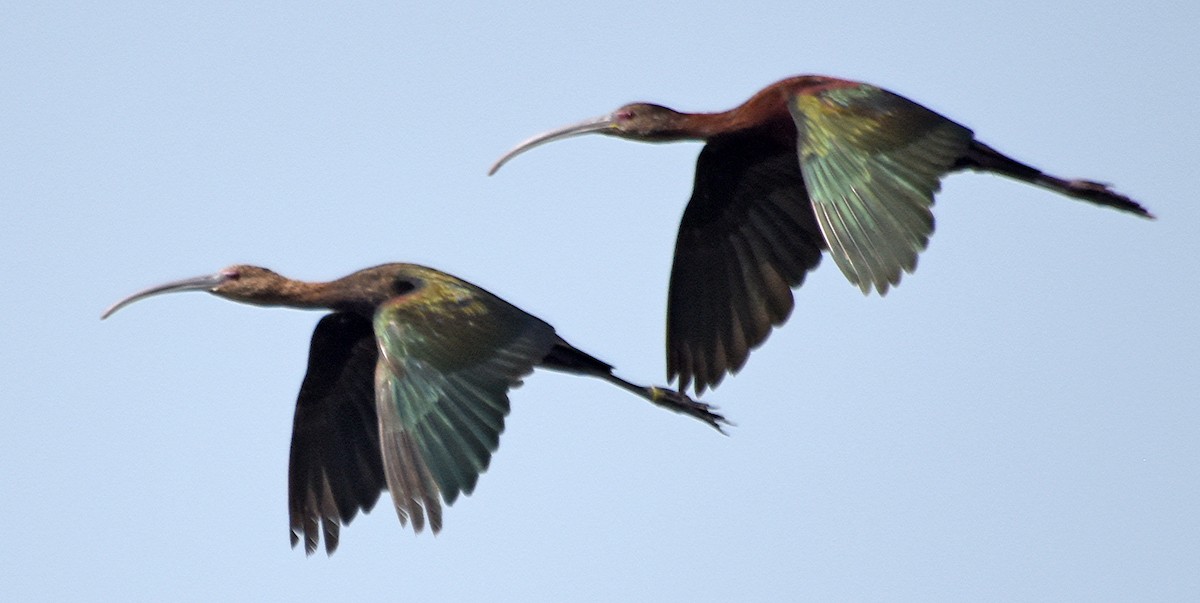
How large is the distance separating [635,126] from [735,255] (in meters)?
1.23

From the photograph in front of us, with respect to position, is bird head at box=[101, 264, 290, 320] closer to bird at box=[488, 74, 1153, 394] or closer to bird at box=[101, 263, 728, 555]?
bird at box=[101, 263, 728, 555]

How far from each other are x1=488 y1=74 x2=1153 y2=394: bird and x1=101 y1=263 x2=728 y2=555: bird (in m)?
0.72

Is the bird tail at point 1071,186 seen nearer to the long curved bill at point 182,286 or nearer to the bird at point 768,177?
the bird at point 768,177

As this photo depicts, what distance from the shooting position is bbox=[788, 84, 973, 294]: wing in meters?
16.5

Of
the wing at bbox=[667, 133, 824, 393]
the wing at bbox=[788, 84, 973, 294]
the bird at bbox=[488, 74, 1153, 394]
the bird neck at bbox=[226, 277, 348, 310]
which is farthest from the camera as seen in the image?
the wing at bbox=[667, 133, 824, 393]

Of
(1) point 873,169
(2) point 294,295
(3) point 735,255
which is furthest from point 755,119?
(2) point 294,295

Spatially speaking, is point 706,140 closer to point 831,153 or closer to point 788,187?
point 788,187

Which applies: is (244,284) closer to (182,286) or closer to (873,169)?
(182,286)

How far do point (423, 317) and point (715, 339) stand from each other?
102 inches

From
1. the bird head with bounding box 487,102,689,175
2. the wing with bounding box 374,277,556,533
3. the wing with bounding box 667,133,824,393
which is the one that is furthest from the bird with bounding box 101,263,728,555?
the bird head with bounding box 487,102,689,175

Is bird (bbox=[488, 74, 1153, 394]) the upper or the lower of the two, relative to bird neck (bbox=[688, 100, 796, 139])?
lower

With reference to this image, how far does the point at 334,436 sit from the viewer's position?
19.1 meters

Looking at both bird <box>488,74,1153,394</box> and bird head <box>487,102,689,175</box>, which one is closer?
bird <box>488,74,1153,394</box>

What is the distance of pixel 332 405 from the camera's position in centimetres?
1914
